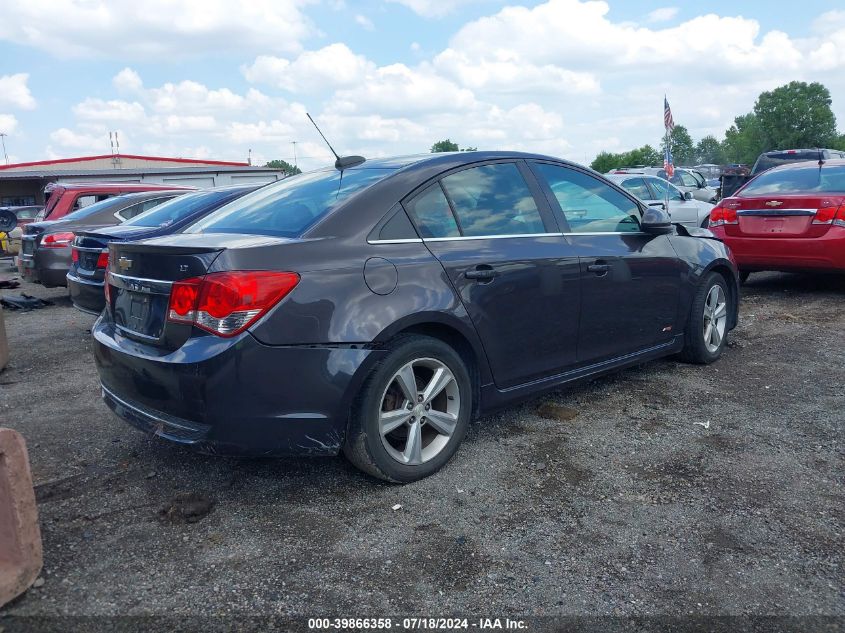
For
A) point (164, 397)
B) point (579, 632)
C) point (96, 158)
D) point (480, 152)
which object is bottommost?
point (579, 632)

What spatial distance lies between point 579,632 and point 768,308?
6402mm

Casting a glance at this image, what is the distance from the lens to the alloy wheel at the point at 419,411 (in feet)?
11.2

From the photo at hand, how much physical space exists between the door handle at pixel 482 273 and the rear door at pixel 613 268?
73 cm

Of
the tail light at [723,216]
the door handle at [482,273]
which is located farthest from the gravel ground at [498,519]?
the tail light at [723,216]

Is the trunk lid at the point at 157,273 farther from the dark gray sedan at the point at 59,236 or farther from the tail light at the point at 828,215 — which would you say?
the tail light at the point at 828,215

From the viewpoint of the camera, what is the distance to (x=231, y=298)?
298 cm

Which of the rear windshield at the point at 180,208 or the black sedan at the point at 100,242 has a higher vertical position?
the rear windshield at the point at 180,208

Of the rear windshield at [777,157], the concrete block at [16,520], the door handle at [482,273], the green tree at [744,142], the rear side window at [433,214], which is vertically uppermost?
the green tree at [744,142]

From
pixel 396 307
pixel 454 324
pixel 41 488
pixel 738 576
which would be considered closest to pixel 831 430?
pixel 738 576

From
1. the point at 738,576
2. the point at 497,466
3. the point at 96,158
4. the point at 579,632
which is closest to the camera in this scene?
the point at 579,632

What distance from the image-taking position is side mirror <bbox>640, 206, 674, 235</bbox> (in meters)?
4.72

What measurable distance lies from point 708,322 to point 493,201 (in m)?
2.43

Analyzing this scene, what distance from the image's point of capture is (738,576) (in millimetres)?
2688

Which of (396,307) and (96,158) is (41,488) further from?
(96,158)
